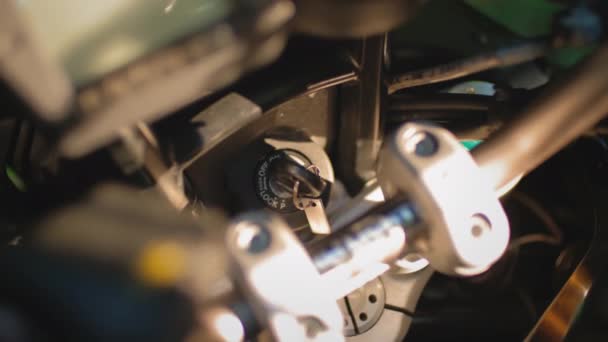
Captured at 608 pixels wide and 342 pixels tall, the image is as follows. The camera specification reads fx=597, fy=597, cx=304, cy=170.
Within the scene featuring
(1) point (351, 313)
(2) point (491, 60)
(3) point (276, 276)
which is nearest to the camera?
(3) point (276, 276)

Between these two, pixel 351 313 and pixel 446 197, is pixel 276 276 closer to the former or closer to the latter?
pixel 446 197

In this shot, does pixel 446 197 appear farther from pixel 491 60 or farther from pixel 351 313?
pixel 351 313

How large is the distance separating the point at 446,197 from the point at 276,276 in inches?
4.4

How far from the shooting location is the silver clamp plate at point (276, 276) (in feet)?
1.09

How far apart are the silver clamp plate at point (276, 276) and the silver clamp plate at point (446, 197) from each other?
76 millimetres

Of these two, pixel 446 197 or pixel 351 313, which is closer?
pixel 446 197

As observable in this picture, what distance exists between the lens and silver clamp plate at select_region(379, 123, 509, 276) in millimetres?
359

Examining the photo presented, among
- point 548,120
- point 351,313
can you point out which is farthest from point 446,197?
point 351,313

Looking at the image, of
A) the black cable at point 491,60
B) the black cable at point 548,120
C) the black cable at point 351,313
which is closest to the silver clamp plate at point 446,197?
the black cable at point 548,120

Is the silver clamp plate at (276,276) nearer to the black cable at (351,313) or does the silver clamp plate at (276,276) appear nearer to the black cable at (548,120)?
the black cable at (548,120)

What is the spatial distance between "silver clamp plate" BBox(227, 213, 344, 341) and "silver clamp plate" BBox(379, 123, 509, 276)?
0.25ft

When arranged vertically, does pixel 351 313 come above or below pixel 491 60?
below

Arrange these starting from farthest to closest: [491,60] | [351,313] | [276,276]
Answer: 1. [351,313]
2. [491,60]
3. [276,276]

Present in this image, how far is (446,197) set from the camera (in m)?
0.36
